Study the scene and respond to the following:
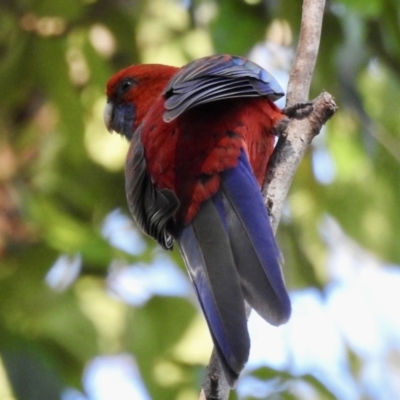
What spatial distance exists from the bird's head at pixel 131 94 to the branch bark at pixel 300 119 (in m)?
1.08

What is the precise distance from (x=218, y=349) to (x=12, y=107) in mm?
2734

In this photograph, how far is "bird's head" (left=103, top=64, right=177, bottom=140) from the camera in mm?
4121

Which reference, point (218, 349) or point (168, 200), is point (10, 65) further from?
point (218, 349)

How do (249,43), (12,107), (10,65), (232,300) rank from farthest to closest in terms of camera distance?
(12,107) < (10,65) < (249,43) < (232,300)

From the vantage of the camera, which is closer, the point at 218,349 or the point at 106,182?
the point at 218,349

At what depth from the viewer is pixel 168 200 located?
2.99 m

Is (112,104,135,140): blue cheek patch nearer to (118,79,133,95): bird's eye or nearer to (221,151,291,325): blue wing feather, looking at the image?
(118,79,133,95): bird's eye

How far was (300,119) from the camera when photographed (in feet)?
10.4

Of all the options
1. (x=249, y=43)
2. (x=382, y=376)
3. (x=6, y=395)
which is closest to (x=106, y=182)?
(x=249, y=43)

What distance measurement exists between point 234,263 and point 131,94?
1.70 meters

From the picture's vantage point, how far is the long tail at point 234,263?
8.08ft

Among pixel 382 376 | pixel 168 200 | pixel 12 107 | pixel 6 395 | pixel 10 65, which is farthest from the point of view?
pixel 382 376

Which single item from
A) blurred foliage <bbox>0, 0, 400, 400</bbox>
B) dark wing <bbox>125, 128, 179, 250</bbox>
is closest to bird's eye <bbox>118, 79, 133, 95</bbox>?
blurred foliage <bbox>0, 0, 400, 400</bbox>

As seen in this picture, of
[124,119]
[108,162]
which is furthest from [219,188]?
[108,162]
